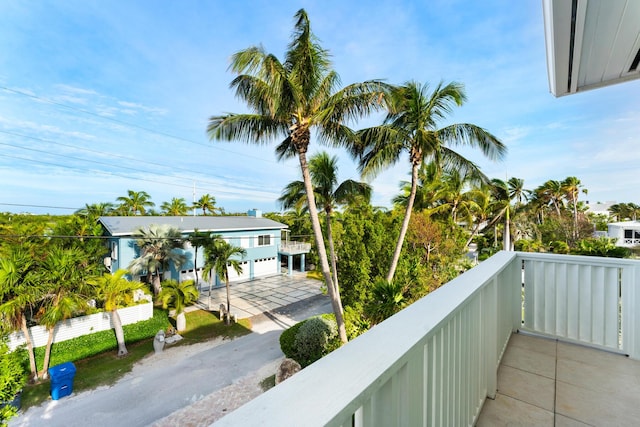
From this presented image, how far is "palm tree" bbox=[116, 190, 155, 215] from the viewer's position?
90.9 feet

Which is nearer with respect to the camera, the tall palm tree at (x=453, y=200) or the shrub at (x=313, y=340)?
the shrub at (x=313, y=340)

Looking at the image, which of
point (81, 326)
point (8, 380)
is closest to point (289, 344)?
point (8, 380)

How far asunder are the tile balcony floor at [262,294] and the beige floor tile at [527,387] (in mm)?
11964

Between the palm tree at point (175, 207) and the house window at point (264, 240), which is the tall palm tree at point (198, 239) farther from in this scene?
the palm tree at point (175, 207)

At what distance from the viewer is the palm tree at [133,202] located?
27.7 m

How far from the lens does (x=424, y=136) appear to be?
8.74 meters

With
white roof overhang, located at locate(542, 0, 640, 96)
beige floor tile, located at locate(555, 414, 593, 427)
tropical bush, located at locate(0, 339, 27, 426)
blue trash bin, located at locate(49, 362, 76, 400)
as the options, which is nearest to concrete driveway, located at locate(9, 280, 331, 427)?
blue trash bin, located at locate(49, 362, 76, 400)

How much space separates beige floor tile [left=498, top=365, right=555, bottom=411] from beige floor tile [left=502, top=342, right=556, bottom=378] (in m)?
0.08

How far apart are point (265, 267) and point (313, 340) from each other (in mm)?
13229

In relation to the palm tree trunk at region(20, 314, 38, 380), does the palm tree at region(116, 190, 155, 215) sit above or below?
above

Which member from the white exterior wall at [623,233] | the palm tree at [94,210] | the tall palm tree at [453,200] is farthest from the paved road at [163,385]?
the white exterior wall at [623,233]

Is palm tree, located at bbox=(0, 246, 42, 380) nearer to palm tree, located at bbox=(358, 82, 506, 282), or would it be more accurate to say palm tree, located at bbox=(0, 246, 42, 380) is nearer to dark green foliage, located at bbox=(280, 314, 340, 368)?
dark green foliage, located at bbox=(280, 314, 340, 368)

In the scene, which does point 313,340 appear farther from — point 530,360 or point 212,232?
point 212,232

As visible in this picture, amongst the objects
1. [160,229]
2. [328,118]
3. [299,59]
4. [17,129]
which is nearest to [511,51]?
[328,118]
